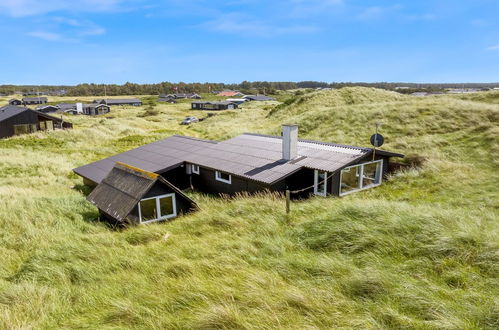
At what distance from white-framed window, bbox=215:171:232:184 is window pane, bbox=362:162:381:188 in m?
8.41

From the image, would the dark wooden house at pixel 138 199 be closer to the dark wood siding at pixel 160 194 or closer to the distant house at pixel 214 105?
the dark wood siding at pixel 160 194

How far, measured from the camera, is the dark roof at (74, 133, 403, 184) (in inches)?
634

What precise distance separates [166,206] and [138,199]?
176 centimetres

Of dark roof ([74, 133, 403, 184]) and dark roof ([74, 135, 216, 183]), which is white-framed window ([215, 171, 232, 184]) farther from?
dark roof ([74, 135, 216, 183])

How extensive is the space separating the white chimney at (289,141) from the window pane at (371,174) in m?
5.19

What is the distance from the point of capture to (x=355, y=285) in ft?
19.7

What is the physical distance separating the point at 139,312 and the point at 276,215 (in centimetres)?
594

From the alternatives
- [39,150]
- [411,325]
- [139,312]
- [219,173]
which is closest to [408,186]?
[219,173]

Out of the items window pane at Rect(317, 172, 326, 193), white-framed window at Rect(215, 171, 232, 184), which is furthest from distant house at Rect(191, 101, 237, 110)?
window pane at Rect(317, 172, 326, 193)

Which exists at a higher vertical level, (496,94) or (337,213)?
(496,94)

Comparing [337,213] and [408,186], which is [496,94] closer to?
[408,186]

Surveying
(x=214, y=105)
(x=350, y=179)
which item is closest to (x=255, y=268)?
(x=350, y=179)

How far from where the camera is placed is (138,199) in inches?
471

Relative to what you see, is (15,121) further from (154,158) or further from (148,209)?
(148,209)
